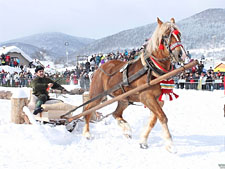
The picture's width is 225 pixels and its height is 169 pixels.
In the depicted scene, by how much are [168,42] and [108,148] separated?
2.06m

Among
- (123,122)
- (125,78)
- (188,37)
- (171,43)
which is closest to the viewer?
(171,43)

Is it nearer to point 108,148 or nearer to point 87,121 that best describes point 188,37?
point 87,121

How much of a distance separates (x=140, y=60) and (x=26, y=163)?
2608mm

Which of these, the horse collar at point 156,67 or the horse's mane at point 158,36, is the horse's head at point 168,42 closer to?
the horse's mane at point 158,36

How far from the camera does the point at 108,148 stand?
17.2 ft

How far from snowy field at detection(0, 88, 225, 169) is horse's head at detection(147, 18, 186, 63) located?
5.09 ft

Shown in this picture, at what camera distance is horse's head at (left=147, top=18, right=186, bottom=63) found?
15.3 ft

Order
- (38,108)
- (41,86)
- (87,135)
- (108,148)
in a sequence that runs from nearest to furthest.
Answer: (108,148)
(87,135)
(38,108)
(41,86)

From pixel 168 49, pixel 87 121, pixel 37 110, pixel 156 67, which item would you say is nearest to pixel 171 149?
pixel 156 67

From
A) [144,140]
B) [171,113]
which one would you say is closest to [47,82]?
[144,140]

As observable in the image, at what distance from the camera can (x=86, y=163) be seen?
437cm

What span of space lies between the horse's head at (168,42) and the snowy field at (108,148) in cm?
155

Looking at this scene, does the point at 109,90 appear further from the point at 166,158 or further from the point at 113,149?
the point at 166,158

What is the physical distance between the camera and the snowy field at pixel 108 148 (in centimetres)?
428
